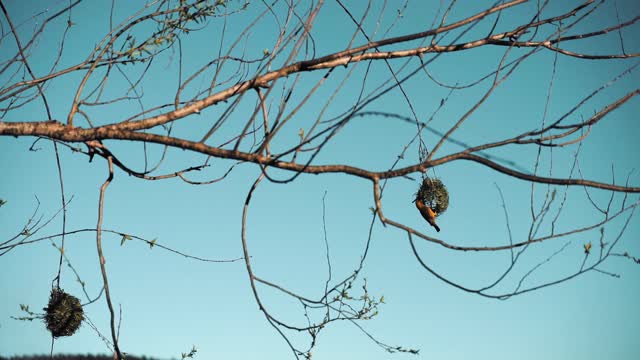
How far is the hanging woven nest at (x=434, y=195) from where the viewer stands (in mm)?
3203

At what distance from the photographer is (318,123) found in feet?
5.42

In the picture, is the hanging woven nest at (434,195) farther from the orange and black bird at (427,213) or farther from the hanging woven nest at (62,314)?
the hanging woven nest at (62,314)

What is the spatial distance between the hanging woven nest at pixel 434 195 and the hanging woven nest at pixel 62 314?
200 centimetres

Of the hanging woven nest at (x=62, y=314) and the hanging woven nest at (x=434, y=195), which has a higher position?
the hanging woven nest at (x=434, y=195)

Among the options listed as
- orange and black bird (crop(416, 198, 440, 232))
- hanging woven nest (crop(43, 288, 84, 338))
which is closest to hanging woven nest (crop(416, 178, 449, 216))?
orange and black bird (crop(416, 198, 440, 232))

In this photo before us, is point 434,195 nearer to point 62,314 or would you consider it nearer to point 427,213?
point 427,213

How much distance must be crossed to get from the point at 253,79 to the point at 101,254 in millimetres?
743

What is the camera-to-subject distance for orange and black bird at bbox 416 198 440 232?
3.04 metres

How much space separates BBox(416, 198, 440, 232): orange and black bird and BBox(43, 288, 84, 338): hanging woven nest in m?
1.95

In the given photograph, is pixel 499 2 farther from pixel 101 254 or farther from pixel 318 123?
pixel 101 254

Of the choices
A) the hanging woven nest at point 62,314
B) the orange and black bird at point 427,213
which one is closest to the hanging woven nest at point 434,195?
the orange and black bird at point 427,213

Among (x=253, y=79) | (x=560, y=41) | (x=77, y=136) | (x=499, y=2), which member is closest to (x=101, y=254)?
(x=77, y=136)

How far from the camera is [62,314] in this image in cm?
332

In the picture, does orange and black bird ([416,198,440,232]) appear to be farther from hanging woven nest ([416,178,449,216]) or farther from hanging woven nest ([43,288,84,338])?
hanging woven nest ([43,288,84,338])
